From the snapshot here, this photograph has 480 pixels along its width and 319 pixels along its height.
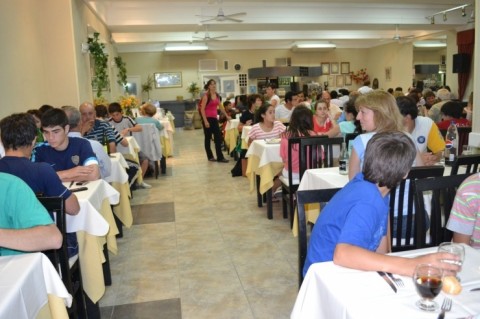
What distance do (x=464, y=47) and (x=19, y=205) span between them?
40.7 ft

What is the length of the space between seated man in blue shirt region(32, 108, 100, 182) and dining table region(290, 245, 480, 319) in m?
2.10

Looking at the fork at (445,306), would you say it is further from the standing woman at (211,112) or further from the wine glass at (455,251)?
the standing woman at (211,112)

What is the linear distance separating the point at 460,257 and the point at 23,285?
1.52 meters

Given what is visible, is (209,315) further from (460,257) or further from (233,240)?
(460,257)

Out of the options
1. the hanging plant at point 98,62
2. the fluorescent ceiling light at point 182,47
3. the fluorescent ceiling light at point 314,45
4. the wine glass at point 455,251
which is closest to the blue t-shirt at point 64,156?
the wine glass at point 455,251

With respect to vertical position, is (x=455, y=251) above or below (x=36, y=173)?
below

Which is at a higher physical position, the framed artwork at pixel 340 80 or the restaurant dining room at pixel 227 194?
the framed artwork at pixel 340 80

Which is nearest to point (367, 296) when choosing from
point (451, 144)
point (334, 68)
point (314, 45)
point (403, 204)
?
point (403, 204)

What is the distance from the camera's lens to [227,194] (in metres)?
5.80

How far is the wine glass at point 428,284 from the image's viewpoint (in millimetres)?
1253

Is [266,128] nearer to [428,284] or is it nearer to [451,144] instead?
[451,144]

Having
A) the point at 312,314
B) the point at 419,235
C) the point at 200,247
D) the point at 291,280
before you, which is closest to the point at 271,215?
the point at 200,247

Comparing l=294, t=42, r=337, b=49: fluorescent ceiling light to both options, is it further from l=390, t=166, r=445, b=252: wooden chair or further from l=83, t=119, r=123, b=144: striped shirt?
l=390, t=166, r=445, b=252: wooden chair

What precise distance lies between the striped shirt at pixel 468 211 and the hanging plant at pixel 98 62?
6280 mm
